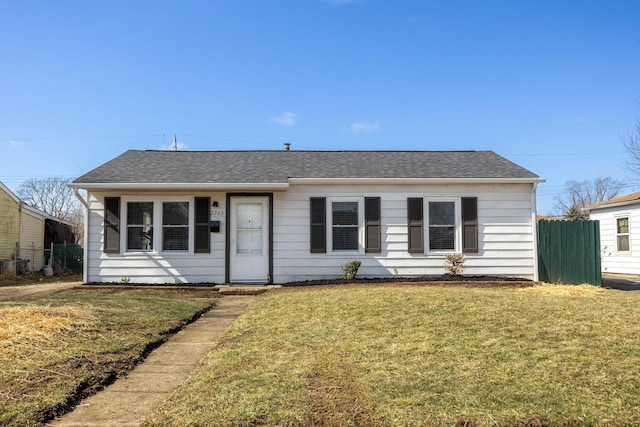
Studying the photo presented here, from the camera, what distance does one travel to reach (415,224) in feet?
36.7

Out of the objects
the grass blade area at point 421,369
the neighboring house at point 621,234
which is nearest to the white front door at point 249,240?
the grass blade area at point 421,369

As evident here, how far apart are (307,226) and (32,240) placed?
14.0m

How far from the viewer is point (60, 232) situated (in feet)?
72.3

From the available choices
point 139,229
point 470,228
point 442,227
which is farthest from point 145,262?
point 470,228

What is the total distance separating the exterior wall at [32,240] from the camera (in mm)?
17881

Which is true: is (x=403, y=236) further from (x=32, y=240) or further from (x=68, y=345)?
(x=32, y=240)

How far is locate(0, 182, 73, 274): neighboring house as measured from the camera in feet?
55.0

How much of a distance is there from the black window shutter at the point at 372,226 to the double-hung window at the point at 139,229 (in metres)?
5.30

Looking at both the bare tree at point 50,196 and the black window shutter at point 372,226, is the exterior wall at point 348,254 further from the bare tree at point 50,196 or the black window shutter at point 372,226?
the bare tree at point 50,196

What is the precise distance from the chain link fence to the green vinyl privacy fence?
17.0 metres

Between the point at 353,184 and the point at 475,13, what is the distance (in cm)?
580

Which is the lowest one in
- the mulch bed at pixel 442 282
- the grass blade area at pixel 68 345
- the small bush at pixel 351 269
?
the grass blade area at pixel 68 345

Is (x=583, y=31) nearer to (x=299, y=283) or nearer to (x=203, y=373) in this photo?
(x=299, y=283)

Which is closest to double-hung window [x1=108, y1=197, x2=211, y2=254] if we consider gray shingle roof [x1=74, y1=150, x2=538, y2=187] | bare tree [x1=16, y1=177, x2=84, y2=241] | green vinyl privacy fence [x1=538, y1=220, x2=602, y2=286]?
gray shingle roof [x1=74, y1=150, x2=538, y2=187]
